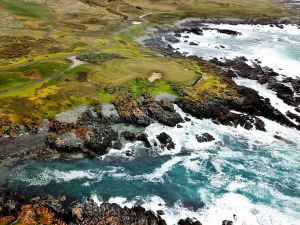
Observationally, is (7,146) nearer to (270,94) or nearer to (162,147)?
(162,147)

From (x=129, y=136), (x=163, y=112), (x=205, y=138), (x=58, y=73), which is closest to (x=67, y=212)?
(x=129, y=136)

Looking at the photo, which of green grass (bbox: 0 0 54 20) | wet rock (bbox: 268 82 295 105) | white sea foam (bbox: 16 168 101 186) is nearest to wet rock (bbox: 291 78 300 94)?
wet rock (bbox: 268 82 295 105)

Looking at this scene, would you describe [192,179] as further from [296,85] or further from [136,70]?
[296,85]

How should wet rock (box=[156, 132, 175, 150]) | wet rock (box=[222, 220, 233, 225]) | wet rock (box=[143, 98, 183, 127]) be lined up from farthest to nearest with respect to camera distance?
wet rock (box=[143, 98, 183, 127]), wet rock (box=[156, 132, 175, 150]), wet rock (box=[222, 220, 233, 225])

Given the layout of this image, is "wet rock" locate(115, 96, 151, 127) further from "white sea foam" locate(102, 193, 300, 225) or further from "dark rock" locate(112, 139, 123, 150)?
"white sea foam" locate(102, 193, 300, 225)

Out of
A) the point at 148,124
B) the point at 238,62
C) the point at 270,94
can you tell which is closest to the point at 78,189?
the point at 148,124

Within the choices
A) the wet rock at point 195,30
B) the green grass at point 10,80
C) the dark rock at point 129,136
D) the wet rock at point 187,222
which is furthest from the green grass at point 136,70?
the wet rock at point 195,30
